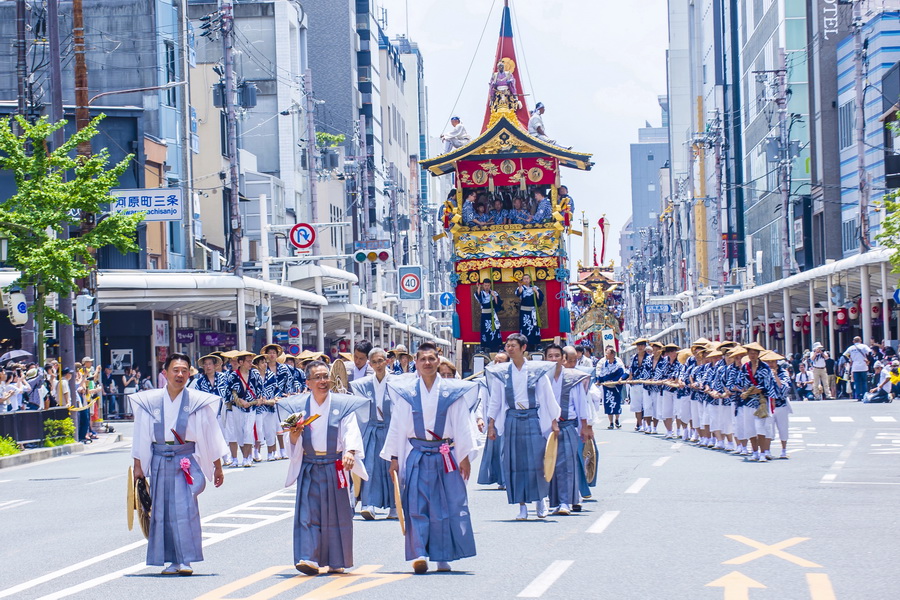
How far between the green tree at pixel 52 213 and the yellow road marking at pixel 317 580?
16947 millimetres

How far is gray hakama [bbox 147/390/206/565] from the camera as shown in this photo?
984 cm

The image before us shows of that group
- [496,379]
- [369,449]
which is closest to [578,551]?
[496,379]

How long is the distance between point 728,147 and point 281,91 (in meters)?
32.1

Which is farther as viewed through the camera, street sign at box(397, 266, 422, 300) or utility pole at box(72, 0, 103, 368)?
street sign at box(397, 266, 422, 300)

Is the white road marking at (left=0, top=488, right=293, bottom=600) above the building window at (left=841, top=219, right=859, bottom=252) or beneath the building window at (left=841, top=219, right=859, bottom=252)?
beneath

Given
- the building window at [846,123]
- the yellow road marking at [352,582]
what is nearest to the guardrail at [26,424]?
the yellow road marking at [352,582]

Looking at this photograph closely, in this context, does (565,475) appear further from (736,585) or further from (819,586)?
(819,586)

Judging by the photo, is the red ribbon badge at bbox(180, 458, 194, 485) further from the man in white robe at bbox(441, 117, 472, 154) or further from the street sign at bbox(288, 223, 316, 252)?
the street sign at bbox(288, 223, 316, 252)

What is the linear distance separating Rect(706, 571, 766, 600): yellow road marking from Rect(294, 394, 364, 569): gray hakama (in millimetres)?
2529

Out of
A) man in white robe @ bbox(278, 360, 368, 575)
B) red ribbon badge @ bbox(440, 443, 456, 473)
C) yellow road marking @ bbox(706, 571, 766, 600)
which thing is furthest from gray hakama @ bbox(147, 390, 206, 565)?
yellow road marking @ bbox(706, 571, 766, 600)

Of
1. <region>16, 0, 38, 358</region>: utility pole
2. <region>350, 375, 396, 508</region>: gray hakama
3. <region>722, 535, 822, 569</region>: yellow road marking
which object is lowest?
<region>722, 535, 822, 569</region>: yellow road marking

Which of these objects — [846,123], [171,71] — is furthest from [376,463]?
[846,123]

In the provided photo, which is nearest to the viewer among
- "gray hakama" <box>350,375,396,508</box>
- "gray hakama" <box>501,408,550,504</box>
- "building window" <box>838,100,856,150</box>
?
"gray hakama" <box>501,408,550,504</box>

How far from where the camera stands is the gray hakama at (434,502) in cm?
984
